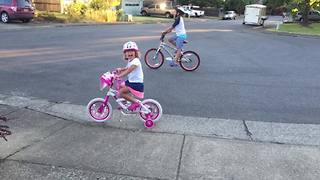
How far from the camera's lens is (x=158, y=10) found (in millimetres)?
55312

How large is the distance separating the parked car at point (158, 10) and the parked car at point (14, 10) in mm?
28659

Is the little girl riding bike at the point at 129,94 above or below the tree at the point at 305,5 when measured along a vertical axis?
below

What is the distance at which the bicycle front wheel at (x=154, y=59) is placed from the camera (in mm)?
11703

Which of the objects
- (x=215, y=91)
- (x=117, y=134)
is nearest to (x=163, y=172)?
(x=117, y=134)

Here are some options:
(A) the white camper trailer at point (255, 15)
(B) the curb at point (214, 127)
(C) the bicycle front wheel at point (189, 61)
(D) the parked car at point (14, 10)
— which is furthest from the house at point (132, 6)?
(B) the curb at point (214, 127)

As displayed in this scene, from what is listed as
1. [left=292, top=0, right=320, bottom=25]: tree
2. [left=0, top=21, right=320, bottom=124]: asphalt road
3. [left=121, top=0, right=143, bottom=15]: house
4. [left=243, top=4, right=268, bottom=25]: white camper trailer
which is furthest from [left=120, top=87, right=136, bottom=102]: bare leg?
[left=121, top=0, right=143, bottom=15]: house

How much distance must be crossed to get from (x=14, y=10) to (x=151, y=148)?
24.3 meters

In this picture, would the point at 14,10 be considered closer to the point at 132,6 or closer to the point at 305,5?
the point at 305,5

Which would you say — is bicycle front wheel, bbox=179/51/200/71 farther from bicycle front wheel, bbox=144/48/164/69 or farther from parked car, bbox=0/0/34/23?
parked car, bbox=0/0/34/23

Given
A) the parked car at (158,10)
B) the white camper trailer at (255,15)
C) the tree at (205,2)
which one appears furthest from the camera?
the tree at (205,2)

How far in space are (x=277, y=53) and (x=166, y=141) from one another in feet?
40.6

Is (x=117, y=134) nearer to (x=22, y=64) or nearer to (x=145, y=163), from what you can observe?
(x=145, y=163)

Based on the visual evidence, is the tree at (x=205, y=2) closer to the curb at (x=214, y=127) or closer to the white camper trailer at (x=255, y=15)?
the white camper trailer at (x=255, y=15)

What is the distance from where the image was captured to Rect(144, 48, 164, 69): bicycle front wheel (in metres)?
11.7
